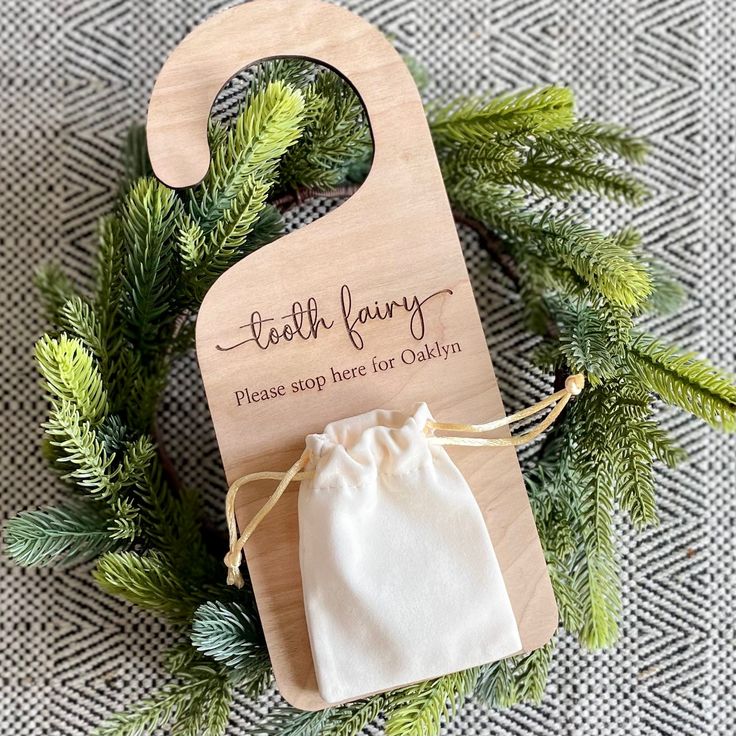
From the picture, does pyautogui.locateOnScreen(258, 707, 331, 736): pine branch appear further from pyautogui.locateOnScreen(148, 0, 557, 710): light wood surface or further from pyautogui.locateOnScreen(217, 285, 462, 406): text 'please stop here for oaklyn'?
pyautogui.locateOnScreen(217, 285, 462, 406): text 'please stop here for oaklyn'

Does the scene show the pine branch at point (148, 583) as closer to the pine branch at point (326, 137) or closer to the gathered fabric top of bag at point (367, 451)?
the gathered fabric top of bag at point (367, 451)

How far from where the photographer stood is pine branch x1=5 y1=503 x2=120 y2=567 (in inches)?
22.3

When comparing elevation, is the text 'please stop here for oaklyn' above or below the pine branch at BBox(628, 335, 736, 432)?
above

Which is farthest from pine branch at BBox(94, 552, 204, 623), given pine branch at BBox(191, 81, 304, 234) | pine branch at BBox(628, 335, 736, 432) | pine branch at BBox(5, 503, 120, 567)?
pine branch at BBox(628, 335, 736, 432)

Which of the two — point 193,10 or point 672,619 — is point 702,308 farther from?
point 193,10

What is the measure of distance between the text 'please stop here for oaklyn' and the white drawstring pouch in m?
0.05

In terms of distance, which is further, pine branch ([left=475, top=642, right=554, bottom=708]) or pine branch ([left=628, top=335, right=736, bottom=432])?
pine branch ([left=475, top=642, right=554, bottom=708])

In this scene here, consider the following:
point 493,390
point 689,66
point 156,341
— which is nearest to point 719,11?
point 689,66

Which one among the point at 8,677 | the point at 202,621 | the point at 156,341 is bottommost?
the point at 8,677

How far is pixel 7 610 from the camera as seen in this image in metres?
0.71

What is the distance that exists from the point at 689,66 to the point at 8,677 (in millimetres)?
853

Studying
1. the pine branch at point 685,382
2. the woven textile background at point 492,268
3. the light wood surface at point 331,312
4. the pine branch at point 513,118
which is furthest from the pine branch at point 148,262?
the pine branch at point 685,382

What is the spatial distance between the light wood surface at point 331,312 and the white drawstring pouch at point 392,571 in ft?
0.11

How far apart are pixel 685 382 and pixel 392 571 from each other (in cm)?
23
